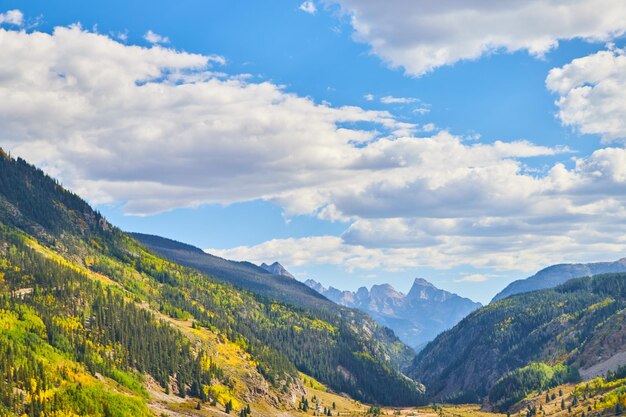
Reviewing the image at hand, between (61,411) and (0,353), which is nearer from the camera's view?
(61,411)

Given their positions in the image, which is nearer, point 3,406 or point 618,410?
point 3,406

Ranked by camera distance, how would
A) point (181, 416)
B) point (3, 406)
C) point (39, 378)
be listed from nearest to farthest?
point (3, 406)
point (39, 378)
point (181, 416)

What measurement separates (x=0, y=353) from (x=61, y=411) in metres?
27.9

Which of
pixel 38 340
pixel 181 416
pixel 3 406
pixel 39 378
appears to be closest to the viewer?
pixel 3 406

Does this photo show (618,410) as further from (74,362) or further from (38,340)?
(38,340)

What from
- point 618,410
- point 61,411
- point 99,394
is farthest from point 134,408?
point 618,410

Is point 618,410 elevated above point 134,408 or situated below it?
above

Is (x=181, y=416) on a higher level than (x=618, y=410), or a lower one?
lower

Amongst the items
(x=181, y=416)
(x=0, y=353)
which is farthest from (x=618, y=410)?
(x=0, y=353)

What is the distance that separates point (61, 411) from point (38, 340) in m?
48.6

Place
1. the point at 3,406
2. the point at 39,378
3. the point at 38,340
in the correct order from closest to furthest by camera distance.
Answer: the point at 3,406
the point at 39,378
the point at 38,340

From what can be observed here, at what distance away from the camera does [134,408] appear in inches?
6826

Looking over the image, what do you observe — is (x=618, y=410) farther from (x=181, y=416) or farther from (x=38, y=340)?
(x=38, y=340)

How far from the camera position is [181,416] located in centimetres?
18525
